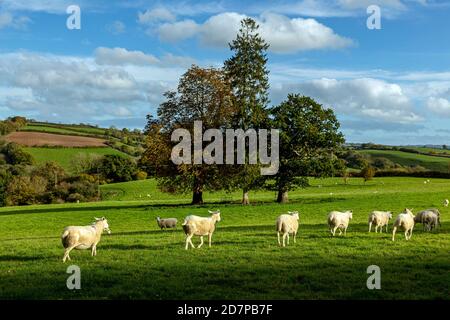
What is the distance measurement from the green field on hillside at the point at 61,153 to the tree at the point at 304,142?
73.8 m

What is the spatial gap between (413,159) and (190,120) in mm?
95100

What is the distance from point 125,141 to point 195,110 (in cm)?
9221

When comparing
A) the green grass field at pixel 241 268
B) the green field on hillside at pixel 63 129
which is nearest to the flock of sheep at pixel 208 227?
the green grass field at pixel 241 268

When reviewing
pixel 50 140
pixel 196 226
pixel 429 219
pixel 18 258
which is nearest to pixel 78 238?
pixel 18 258

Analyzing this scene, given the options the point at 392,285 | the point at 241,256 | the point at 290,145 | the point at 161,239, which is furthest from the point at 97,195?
the point at 392,285

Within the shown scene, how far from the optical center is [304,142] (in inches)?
2307

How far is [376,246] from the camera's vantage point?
21844mm

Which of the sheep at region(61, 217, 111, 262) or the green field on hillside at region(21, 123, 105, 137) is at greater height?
the green field on hillside at region(21, 123, 105, 137)

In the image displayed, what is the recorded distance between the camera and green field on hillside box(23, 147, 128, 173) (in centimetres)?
12103

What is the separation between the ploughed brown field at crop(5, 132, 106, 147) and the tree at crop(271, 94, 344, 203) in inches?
3254

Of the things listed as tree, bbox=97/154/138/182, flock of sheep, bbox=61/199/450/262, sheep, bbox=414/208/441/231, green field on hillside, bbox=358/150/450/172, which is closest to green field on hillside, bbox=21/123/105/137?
tree, bbox=97/154/138/182

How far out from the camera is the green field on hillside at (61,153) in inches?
4765

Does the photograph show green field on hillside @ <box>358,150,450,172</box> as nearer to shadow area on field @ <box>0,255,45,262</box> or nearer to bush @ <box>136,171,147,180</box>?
bush @ <box>136,171,147,180</box>

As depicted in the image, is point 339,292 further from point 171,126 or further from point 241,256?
point 171,126
